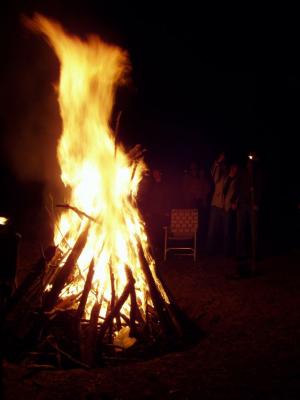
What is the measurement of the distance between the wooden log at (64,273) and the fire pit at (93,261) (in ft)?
0.04

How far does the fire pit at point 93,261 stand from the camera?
512 cm

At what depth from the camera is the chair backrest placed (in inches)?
391

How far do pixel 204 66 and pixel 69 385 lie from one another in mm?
24230

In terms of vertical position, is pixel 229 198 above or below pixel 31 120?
below

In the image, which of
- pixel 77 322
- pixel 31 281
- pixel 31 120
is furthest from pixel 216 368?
pixel 31 120

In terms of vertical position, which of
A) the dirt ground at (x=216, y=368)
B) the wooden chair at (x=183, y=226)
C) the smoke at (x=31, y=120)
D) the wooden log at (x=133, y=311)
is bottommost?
the dirt ground at (x=216, y=368)

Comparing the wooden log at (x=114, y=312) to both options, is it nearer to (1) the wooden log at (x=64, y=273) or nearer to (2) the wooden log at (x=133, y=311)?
(2) the wooden log at (x=133, y=311)

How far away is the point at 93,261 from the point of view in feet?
17.6

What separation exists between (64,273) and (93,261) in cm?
36

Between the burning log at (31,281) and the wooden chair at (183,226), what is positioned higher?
the wooden chair at (183,226)

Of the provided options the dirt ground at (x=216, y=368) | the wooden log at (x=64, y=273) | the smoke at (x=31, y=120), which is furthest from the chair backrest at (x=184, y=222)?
the smoke at (x=31, y=120)

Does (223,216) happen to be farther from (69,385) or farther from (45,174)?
(45,174)

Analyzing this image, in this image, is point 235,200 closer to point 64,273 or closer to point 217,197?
point 217,197

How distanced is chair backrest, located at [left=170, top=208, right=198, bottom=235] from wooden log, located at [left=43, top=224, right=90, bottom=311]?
452cm
